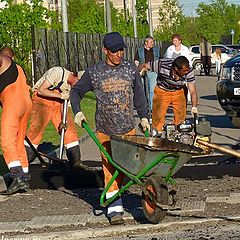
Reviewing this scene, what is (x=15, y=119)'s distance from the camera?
11258 mm

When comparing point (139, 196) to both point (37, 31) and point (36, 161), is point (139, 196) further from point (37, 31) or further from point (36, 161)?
point (37, 31)

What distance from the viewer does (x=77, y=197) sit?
1114cm

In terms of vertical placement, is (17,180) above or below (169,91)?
below

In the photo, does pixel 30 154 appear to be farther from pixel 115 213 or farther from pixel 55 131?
pixel 55 131

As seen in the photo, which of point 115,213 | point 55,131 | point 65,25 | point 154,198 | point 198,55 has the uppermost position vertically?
point 65,25

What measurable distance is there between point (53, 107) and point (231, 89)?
6264 mm

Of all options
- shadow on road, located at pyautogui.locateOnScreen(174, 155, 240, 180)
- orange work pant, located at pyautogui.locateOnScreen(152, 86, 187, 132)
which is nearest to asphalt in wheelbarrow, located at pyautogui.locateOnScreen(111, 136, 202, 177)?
shadow on road, located at pyautogui.locateOnScreen(174, 155, 240, 180)

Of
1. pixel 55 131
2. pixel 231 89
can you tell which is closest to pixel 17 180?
pixel 55 131

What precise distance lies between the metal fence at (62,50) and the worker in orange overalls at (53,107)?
14.5 meters

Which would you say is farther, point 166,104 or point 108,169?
point 166,104

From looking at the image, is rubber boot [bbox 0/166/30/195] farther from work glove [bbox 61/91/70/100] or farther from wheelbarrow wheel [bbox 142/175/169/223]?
wheelbarrow wheel [bbox 142/175/169/223]

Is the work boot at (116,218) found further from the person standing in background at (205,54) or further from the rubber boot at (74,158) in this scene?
the person standing in background at (205,54)

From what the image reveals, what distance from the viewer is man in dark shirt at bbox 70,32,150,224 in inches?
362

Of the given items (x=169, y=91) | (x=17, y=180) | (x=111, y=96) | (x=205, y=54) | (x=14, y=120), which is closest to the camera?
(x=111, y=96)
